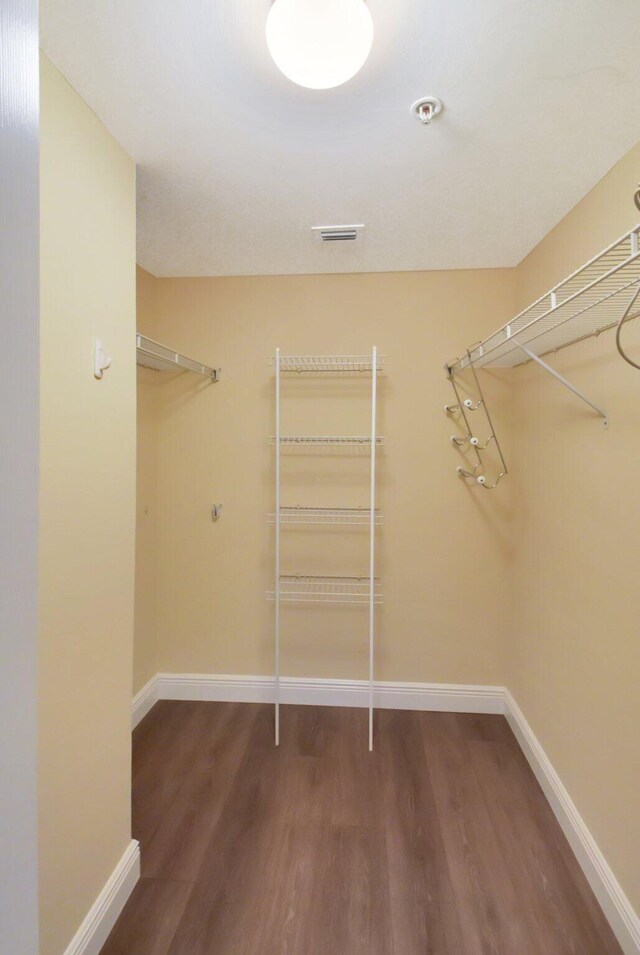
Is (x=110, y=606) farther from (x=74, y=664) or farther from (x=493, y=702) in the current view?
(x=493, y=702)

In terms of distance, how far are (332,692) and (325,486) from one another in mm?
1227

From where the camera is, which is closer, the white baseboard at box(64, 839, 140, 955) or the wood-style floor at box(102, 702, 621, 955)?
the white baseboard at box(64, 839, 140, 955)

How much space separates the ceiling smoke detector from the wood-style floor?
2500 millimetres

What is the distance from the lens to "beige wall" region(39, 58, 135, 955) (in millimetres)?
1149

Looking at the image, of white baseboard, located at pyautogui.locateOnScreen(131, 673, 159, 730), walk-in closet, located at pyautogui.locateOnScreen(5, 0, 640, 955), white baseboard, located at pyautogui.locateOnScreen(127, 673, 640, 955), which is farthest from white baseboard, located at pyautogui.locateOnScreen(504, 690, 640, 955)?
white baseboard, located at pyautogui.locateOnScreen(131, 673, 159, 730)

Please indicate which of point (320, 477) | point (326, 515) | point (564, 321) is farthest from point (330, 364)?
point (564, 321)

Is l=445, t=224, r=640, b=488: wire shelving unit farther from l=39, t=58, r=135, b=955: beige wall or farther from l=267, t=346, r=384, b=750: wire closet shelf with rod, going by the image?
l=39, t=58, r=135, b=955: beige wall

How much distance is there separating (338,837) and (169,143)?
2.59 metres

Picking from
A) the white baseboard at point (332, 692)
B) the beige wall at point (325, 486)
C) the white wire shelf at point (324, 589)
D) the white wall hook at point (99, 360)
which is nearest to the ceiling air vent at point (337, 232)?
the beige wall at point (325, 486)

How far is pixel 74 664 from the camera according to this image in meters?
1.27

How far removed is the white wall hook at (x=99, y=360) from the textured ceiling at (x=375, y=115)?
2.28 feet

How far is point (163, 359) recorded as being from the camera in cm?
205

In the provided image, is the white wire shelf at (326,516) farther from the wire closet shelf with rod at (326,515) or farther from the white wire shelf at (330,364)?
the white wire shelf at (330,364)

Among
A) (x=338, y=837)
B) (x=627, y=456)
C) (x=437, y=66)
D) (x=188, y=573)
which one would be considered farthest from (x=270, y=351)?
(x=338, y=837)
